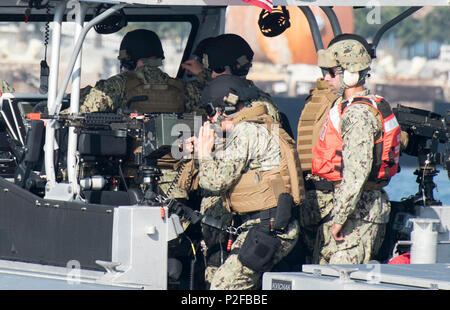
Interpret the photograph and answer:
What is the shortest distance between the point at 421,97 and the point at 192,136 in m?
58.4

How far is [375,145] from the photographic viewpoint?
640cm

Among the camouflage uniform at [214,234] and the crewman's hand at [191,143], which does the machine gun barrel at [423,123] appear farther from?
the crewman's hand at [191,143]

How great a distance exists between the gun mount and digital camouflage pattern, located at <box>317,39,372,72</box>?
64 centimetres

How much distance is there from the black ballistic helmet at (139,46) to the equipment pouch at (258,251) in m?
2.28

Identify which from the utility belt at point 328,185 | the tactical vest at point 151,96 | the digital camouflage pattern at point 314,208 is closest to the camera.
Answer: the utility belt at point 328,185

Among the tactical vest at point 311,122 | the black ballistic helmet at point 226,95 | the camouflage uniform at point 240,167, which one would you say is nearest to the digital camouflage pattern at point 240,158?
the camouflage uniform at point 240,167

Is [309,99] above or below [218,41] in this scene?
below

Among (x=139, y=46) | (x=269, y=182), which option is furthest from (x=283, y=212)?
(x=139, y=46)

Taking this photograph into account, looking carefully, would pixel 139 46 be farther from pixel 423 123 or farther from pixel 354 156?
pixel 354 156

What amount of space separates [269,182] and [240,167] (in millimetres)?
187

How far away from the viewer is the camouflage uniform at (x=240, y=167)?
20.4 feet
